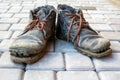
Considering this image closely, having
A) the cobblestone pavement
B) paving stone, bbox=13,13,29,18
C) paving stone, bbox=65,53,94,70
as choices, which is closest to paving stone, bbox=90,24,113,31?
the cobblestone pavement

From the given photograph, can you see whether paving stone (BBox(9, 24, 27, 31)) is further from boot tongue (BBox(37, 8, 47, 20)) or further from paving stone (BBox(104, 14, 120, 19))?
paving stone (BBox(104, 14, 120, 19))

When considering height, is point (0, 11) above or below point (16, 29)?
below

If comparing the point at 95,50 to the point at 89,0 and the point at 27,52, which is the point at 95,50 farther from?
the point at 89,0

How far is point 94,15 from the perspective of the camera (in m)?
1.78

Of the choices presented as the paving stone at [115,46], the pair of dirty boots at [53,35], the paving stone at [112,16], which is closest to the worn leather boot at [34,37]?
the pair of dirty boots at [53,35]

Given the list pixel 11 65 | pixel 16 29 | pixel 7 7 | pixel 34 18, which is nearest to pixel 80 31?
pixel 34 18

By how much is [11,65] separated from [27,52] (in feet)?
0.32

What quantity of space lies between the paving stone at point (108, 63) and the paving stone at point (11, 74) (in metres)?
0.32

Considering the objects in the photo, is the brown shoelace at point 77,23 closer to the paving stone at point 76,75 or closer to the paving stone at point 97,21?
the paving stone at point 76,75

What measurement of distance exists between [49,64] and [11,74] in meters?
0.17

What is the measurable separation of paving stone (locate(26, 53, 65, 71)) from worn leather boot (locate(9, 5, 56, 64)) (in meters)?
0.02

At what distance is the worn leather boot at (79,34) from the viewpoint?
3.12 ft

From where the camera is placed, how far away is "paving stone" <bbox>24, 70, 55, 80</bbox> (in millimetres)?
824

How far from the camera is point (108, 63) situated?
936 millimetres
